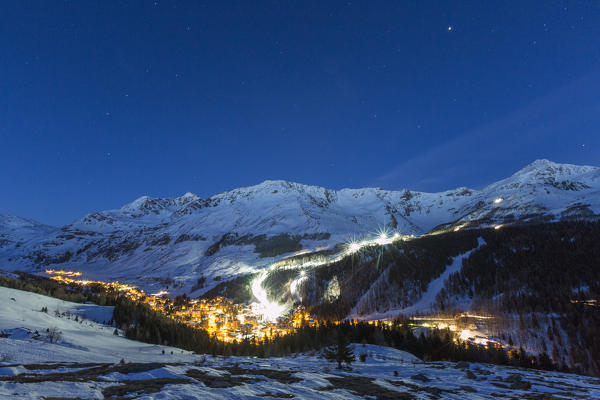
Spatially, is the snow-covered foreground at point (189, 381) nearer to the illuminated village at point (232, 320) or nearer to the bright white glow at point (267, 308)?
the illuminated village at point (232, 320)

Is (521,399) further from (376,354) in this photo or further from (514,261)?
(514,261)

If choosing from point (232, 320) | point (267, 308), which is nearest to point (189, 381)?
Result: point (232, 320)

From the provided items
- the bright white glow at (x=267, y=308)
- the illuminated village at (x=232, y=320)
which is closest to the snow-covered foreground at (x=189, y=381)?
the illuminated village at (x=232, y=320)

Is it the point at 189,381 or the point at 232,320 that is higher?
the point at 189,381

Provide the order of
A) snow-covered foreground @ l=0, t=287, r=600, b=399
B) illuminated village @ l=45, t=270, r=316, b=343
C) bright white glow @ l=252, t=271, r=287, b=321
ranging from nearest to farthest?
1. snow-covered foreground @ l=0, t=287, r=600, b=399
2. illuminated village @ l=45, t=270, r=316, b=343
3. bright white glow @ l=252, t=271, r=287, b=321

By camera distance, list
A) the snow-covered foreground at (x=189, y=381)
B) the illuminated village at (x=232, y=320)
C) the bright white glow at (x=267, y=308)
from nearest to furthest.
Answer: the snow-covered foreground at (x=189, y=381) < the illuminated village at (x=232, y=320) < the bright white glow at (x=267, y=308)

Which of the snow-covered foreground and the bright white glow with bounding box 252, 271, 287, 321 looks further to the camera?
the bright white glow with bounding box 252, 271, 287, 321

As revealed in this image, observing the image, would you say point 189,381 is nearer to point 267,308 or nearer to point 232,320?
point 232,320

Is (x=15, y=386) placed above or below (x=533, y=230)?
below

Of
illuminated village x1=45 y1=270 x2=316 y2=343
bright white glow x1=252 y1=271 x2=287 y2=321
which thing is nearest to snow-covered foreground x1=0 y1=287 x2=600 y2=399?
illuminated village x1=45 y1=270 x2=316 y2=343

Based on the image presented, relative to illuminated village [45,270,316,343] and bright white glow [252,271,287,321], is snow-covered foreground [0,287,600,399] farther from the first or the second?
bright white glow [252,271,287,321]

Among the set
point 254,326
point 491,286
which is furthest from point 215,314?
point 491,286
